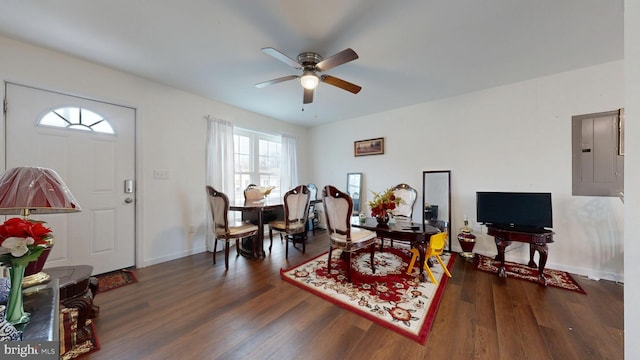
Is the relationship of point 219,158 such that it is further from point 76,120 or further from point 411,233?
point 411,233

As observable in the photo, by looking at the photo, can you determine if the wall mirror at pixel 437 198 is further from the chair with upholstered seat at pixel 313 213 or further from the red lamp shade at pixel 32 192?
the red lamp shade at pixel 32 192

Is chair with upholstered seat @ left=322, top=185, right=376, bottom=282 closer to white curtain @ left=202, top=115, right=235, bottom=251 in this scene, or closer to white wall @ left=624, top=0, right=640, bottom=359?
white wall @ left=624, top=0, right=640, bottom=359

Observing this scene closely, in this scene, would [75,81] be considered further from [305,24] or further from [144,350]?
[144,350]

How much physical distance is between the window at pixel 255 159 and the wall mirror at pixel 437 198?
118 inches

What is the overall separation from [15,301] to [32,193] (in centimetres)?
50

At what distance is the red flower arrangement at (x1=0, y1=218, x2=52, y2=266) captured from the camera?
0.77m

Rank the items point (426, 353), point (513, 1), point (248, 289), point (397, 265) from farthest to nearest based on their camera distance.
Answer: point (397, 265), point (248, 289), point (513, 1), point (426, 353)

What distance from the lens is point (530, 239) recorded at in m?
2.35

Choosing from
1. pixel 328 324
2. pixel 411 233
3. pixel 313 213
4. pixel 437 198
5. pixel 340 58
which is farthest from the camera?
pixel 313 213

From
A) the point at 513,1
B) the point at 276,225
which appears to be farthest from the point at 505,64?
the point at 276,225

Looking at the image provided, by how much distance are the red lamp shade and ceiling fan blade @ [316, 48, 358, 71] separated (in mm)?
1968

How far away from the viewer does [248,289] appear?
2281 millimetres

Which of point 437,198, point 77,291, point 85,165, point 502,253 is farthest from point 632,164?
point 85,165

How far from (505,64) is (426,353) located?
3.08 meters
